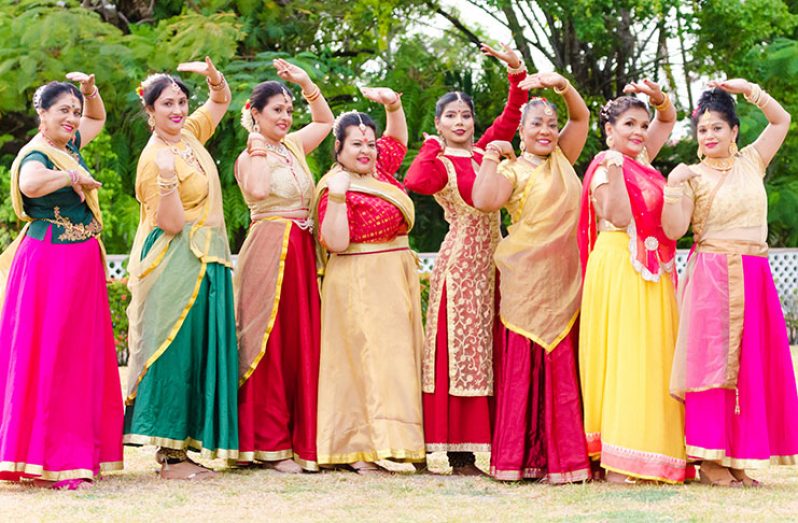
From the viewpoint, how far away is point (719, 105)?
555 cm

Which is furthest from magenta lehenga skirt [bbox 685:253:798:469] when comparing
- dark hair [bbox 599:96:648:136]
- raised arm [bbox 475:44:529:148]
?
raised arm [bbox 475:44:529:148]

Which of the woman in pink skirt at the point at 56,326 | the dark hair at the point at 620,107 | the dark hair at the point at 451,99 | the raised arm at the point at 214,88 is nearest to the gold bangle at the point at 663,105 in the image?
the dark hair at the point at 620,107

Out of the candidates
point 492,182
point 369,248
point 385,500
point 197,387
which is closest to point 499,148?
point 492,182

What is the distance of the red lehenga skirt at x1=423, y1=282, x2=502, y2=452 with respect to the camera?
18.8 feet

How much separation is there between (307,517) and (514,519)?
80 cm

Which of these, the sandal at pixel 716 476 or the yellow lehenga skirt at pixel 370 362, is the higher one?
the yellow lehenga skirt at pixel 370 362

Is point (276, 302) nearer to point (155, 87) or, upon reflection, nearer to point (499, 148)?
point (155, 87)

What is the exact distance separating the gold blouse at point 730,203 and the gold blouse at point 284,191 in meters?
1.85

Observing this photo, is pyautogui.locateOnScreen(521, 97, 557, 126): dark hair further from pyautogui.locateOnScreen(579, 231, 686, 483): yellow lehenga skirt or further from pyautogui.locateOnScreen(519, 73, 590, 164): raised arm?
pyautogui.locateOnScreen(579, 231, 686, 483): yellow lehenga skirt

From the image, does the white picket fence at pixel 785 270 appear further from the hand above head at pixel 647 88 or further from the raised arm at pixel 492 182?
the raised arm at pixel 492 182

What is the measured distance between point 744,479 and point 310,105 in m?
2.85

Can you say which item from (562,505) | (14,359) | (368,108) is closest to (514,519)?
(562,505)

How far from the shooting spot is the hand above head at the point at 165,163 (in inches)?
219

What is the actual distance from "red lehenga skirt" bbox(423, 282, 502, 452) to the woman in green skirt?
0.93 meters
